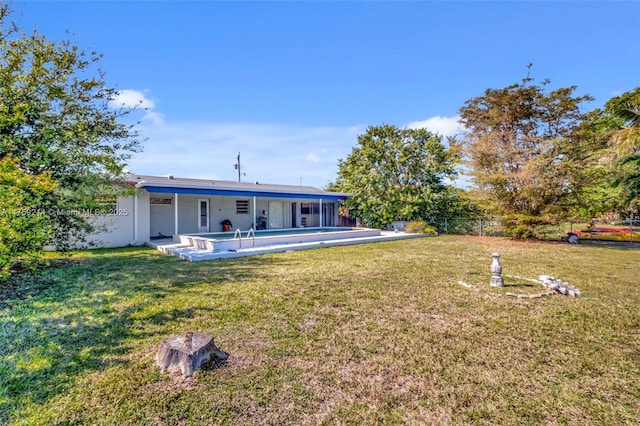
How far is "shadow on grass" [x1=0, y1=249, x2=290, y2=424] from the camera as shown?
2.85 metres

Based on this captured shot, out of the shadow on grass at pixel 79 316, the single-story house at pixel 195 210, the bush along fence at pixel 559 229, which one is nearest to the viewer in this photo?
the shadow on grass at pixel 79 316

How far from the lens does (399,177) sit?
1912 centimetres

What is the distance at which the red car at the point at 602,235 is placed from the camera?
13817 mm

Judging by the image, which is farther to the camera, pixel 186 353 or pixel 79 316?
pixel 79 316

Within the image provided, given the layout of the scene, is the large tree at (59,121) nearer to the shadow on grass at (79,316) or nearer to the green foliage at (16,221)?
the green foliage at (16,221)

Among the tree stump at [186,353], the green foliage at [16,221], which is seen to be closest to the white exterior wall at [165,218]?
the green foliage at [16,221]

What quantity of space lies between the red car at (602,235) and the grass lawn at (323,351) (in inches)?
365

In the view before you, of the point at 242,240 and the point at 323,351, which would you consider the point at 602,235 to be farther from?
the point at 323,351

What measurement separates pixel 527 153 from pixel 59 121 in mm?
17464

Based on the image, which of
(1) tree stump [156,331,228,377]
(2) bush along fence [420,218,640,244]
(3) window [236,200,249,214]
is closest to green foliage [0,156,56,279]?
(1) tree stump [156,331,228,377]

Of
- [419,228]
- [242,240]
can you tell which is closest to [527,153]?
[419,228]

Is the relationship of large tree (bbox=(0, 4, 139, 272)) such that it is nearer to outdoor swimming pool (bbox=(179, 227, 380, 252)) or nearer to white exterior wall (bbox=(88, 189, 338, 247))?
white exterior wall (bbox=(88, 189, 338, 247))

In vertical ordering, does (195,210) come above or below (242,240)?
above

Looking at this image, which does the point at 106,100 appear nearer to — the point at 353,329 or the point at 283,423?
the point at 353,329
